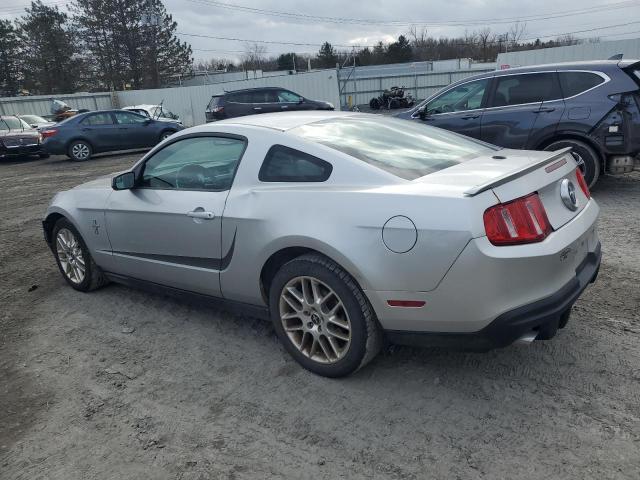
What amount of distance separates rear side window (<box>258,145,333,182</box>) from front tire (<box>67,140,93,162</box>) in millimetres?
14895

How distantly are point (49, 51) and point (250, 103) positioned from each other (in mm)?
40525

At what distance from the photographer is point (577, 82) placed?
6.58 meters

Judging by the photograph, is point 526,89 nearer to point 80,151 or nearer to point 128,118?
point 128,118

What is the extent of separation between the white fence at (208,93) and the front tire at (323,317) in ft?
82.1

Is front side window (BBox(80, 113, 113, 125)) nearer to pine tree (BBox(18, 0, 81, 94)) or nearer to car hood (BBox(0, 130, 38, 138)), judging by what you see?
car hood (BBox(0, 130, 38, 138))

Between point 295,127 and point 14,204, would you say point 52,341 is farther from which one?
point 14,204

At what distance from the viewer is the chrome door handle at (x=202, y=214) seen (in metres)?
3.32

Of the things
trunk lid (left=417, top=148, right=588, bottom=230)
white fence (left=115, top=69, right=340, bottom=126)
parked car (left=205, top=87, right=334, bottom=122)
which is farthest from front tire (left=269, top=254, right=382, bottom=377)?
white fence (left=115, top=69, right=340, bottom=126)

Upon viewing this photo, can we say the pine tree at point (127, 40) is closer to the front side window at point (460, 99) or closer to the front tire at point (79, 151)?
the front tire at point (79, 151)

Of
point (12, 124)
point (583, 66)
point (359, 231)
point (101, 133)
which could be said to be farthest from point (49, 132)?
point (359, 231)

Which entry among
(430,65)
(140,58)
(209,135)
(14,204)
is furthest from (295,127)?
(140,58)

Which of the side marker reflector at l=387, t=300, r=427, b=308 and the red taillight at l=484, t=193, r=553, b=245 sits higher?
the red taillight at l=484, t=193, r=553, b=245

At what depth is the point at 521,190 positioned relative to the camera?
8.34ft

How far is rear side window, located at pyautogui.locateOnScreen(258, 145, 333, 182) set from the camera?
2.98m
